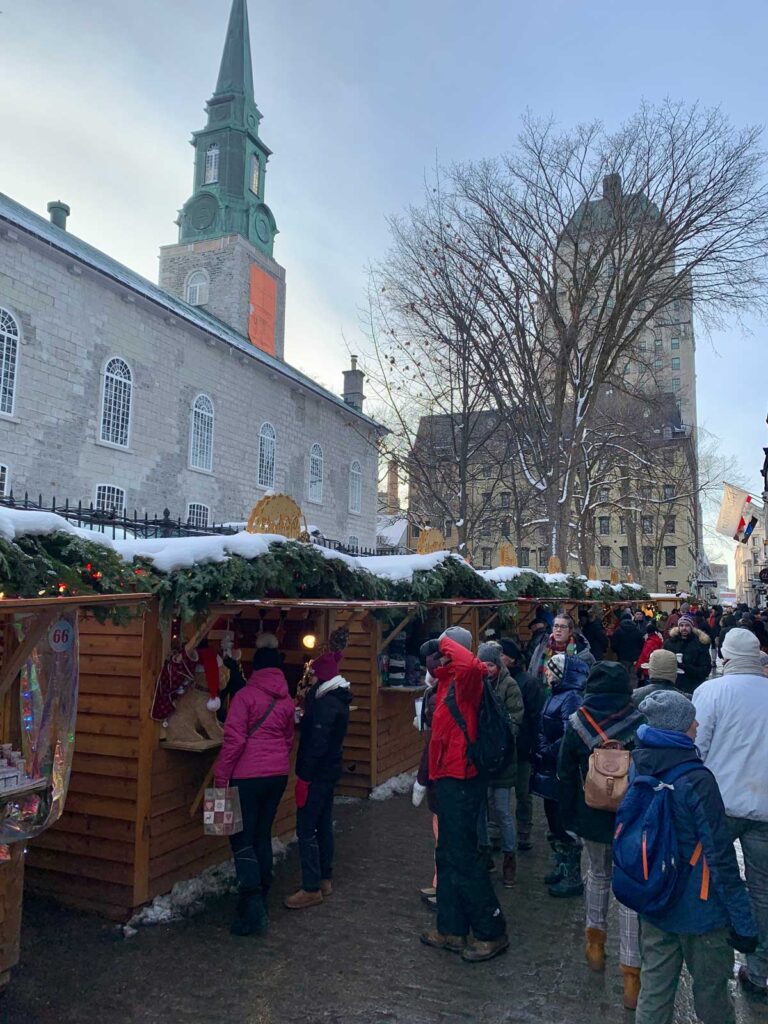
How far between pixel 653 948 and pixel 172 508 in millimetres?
22274

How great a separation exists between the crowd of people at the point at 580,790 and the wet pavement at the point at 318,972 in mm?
175

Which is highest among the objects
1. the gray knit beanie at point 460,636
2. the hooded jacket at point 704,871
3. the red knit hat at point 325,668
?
the gray knit beanie at point 460,636

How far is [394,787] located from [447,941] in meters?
3.96

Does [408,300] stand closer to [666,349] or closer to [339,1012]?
[339,1012]

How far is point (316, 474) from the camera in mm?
33281

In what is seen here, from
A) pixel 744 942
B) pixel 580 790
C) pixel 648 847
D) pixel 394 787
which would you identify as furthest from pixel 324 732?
pixel 394 787

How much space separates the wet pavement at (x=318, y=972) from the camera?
3943 millimetres

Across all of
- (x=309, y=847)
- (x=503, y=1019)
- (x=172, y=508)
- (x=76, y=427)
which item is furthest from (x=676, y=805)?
(x=172, y=508)

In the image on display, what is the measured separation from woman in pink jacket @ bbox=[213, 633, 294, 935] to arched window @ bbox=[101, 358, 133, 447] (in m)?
17.8

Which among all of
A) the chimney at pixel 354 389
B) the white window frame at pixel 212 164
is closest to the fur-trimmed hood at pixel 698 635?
the chimney at pixel 354 389

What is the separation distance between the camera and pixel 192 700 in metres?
5.55

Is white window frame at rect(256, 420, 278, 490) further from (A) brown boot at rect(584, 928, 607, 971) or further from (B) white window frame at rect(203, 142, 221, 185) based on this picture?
(A) brown boot at rect(584, 928, 607, 971)

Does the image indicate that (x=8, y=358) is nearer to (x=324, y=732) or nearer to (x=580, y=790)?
(x=324, y=732)

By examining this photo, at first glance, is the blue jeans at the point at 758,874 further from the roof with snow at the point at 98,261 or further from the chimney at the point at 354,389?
the chimney at the point at 354,389
